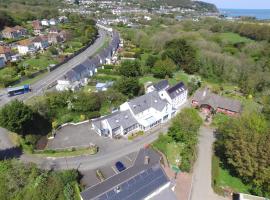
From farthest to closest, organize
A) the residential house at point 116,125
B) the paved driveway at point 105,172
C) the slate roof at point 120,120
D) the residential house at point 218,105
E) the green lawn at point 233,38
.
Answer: the green lawn at point 233,38 < the residential house at point 218,105 < the slate roof at point 120,120 < the residential house at point 116,125 < the paved driveway at point 105,172

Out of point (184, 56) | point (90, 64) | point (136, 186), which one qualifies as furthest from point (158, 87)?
point (136, 186)

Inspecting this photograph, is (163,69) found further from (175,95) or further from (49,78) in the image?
(49,78)

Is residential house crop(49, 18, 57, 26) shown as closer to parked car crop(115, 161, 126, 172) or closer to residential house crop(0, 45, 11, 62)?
residential house crop(0, 45, 11, 62)

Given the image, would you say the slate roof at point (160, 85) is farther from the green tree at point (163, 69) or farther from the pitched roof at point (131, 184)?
the pitched roof at point (131, 184)

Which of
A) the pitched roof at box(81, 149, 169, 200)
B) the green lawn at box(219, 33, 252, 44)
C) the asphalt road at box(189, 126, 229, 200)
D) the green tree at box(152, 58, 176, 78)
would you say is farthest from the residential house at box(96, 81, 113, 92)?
the green lawn at box(219, 33, 252, 44)

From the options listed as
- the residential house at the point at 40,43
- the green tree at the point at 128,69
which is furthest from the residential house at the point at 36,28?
the green tree at the point at 128,69

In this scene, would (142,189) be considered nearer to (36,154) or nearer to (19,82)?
(36,154)

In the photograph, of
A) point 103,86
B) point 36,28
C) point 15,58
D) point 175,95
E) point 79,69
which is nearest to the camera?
point 175,95
